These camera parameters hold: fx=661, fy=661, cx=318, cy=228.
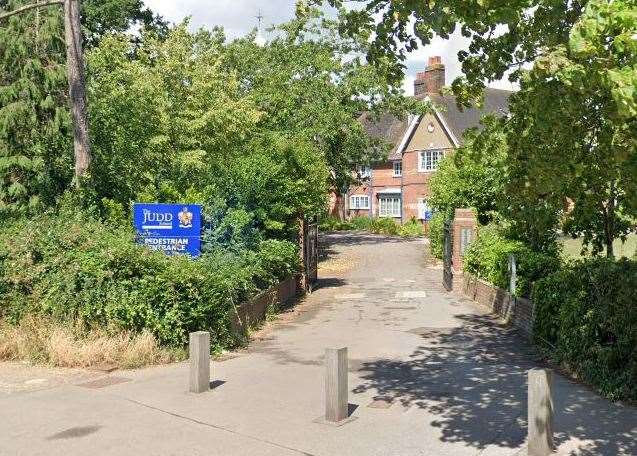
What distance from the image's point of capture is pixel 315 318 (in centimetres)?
1597

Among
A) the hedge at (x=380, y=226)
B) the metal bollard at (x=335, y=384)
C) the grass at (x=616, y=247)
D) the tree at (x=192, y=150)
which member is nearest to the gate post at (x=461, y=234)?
the tree at (x=192, y=150)

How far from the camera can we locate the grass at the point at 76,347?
10023mm

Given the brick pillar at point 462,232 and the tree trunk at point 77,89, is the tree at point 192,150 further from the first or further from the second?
the brick pillar at point 462,232

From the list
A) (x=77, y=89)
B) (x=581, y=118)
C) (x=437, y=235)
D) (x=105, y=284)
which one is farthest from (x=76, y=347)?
(x=437, y=235)

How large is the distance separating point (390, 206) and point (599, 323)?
48.7 m

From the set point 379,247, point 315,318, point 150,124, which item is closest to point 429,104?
point 379,247

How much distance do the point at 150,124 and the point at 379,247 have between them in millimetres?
19464

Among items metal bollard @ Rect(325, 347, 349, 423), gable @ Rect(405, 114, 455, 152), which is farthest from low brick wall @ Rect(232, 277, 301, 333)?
gable @ Rect(405, 114, 455, 152)

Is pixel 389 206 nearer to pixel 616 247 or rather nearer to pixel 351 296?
pixel 616 247

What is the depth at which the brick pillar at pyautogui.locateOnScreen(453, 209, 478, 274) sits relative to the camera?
2214 cm

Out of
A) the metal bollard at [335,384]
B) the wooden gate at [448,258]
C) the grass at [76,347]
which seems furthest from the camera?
the wooden gate at [448,258]

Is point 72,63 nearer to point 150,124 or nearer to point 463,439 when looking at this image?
point 150,124

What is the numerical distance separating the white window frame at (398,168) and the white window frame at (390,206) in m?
1.92

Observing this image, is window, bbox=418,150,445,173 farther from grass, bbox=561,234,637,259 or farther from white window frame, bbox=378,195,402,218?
grass, bbox=561,234,637,259
